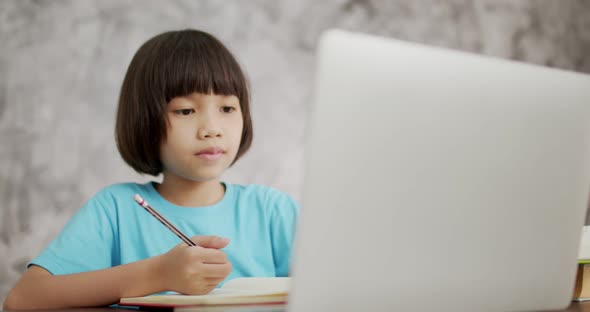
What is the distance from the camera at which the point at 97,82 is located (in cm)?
207

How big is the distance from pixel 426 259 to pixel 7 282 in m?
1.74

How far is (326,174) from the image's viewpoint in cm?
49

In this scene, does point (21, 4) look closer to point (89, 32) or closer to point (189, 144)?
point (89, 32)

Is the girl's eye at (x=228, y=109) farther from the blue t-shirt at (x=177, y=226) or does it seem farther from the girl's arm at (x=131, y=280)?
the girl's arm at (x=131, y=280)

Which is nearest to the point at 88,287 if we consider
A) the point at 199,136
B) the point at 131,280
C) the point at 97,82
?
the point at 131,280

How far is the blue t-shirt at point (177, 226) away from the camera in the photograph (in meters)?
1.03

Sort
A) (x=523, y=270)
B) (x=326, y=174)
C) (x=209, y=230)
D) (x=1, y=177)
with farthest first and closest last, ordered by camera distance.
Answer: (x=1, y=177)
(x=209, y=230)
(x=523, y=270)
(x=326, y=174)

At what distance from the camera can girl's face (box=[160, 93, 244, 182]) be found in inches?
41.1

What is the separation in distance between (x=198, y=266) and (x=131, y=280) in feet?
0.41

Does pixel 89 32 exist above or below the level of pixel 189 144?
above

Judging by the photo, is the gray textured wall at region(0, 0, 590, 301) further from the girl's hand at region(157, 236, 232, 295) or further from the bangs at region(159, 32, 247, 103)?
the girl's hand at region(157, 236, 232, 295)

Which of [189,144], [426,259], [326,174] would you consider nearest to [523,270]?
[426,259]

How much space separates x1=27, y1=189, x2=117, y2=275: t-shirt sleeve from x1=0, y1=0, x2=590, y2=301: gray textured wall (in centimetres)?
98

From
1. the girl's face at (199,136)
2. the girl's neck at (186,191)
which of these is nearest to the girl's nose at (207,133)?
the girl's face at (199,136)
